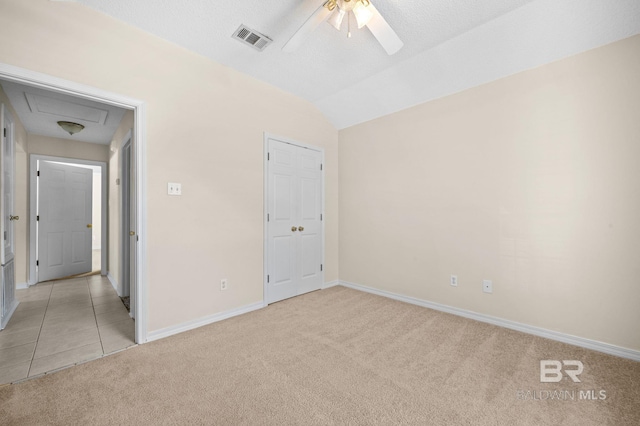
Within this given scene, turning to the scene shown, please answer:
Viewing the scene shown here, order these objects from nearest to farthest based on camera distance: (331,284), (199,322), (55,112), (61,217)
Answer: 1. (199,322)
2. (55,112)
3. (331,284)
4. (61,217)

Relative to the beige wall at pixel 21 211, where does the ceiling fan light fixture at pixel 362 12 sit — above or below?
above

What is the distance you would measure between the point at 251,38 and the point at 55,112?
3040 mm

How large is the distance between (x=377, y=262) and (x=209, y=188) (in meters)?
2.37

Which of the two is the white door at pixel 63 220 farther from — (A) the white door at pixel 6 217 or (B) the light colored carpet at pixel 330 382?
(B) the light colored carpet at pixel 330 382

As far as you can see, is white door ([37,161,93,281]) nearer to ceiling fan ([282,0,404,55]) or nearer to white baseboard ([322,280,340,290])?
white baseboard ([322,280,340,290])

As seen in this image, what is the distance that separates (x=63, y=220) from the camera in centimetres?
477

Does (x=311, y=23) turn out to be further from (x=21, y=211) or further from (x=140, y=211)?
(x=21, y=211)

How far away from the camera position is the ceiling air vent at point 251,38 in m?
2.34

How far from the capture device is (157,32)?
7.71 feet

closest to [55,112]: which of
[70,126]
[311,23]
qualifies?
[70,126]

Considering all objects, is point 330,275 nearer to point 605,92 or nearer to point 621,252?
point 621,252

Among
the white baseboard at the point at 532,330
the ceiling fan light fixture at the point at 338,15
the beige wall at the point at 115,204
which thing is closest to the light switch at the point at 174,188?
the beige wall at the point at 115,204

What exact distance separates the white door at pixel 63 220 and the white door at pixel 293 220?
13.5ft

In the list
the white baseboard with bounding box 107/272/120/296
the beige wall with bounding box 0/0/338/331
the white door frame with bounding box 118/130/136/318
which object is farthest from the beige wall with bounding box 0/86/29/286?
the beige wall with bounding box 0/0/338/331
